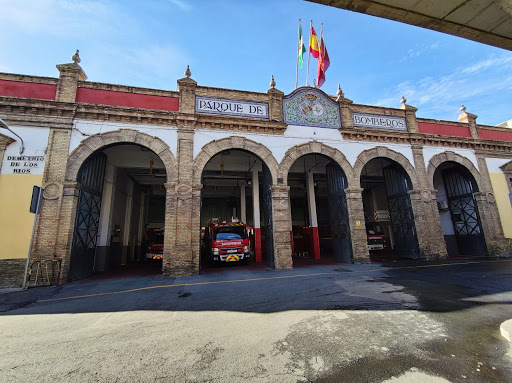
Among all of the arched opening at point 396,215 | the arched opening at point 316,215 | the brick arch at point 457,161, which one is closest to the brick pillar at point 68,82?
the arched opening at point 316,215

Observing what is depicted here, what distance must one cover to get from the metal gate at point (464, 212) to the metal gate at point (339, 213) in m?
8.40

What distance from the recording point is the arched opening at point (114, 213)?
393 inches

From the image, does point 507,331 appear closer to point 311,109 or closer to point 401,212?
point 311,109

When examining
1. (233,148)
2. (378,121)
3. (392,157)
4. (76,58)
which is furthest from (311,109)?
(76,58)

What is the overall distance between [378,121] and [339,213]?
232 inches

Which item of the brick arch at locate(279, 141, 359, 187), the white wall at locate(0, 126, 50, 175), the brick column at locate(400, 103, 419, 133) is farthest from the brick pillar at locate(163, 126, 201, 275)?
the brick column at locate(400, 103, 419, 133)

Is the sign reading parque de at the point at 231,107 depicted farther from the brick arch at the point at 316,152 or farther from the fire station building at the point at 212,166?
the brick arch at the point at 316,152

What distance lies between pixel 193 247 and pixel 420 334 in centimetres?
806

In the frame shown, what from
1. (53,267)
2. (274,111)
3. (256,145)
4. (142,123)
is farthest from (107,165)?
(274,111)

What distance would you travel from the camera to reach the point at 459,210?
1488 cm

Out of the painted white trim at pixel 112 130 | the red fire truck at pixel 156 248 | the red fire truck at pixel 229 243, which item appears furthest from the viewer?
the red fire truck at pixel 156 248

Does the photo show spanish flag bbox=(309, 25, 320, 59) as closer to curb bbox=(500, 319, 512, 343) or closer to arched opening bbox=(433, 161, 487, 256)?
arched opening bbox=(433, 161, 487, 256)

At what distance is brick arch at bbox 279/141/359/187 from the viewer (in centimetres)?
1152

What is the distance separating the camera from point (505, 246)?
13.1m
